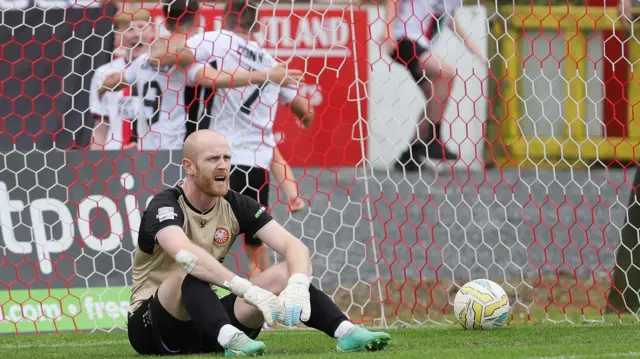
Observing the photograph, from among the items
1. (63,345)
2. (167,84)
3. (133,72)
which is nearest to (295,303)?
(63,345)

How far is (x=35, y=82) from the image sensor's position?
26.5 feet

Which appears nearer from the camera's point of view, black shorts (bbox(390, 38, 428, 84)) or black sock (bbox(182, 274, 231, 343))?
black sock (bbox(182, 274, 231, 343))

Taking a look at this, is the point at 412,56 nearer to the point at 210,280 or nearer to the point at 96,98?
the point at 96,98

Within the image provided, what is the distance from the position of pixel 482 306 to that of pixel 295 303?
1.74 meters

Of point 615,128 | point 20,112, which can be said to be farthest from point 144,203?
point 615,128

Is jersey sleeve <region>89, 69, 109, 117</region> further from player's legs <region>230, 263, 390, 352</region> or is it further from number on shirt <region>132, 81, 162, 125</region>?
player's legs <region>230, 263, 390, 352</region>

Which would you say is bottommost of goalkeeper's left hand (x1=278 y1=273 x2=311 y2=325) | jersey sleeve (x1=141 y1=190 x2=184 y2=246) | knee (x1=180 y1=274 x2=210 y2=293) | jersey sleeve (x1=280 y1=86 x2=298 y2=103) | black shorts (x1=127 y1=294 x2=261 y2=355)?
black shorts (x1=127 y1=294 x2=261 y2=355)

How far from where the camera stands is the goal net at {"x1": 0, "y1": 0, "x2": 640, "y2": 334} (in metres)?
7.55

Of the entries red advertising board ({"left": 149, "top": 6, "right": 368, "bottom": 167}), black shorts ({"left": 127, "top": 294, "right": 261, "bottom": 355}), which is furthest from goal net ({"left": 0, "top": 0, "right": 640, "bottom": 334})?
black shorts ({"left": 127, "top": 294, "right": 261, "bottom": 355})

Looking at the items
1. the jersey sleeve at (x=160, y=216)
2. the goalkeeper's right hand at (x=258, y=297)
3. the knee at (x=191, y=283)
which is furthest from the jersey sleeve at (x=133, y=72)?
the goalkeeper's right hand at (x=258, y=297)

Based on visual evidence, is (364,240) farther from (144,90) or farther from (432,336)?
(432,336)

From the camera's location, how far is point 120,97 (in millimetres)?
8680

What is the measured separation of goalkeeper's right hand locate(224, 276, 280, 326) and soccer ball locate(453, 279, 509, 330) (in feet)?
5.53

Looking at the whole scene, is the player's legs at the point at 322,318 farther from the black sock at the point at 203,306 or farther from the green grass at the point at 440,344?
the black sock at the point at 203,306
